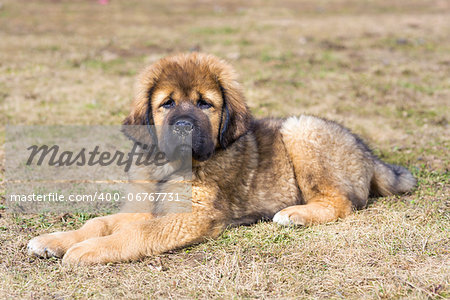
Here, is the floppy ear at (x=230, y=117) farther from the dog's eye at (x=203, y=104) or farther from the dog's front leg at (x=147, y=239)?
the dog's front leg at (x=147, y=239)

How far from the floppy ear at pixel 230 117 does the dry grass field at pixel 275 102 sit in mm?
726

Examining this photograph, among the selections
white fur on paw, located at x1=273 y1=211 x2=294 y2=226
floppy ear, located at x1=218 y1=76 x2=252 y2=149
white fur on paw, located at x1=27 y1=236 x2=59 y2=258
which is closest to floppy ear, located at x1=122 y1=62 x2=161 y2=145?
floppy ear, located at x1=218 y1=76 x2=252 y2=149

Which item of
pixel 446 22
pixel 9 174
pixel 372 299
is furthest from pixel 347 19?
pixel 372 299

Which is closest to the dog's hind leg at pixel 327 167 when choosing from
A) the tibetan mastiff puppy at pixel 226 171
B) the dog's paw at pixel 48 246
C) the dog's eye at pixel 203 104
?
the tibetan mastiff puppy at pixel 226 171

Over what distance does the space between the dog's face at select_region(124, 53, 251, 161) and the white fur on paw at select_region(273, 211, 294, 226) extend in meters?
0.71

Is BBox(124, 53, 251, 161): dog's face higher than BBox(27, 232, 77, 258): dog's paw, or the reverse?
BBox(124, 53, 251, 161): dog's face

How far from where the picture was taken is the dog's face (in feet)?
10.7

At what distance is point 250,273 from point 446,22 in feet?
42.1

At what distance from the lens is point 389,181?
4273 millimetres

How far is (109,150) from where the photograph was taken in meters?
5.52

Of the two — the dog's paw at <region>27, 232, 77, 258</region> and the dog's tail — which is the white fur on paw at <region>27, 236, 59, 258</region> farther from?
the dog's tail

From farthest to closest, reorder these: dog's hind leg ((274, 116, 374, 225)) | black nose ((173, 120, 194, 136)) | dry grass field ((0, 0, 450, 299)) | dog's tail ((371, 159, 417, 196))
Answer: dog's tail ((371, 159, 417, 196)), dog's hind leg ((274, 116, 374, 225)), black nose ((173, 120, 194, 136)), dry grass field ((0, 0, 450, 299))

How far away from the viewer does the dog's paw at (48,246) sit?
311 centimetres

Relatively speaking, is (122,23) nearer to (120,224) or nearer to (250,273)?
(120,224)
